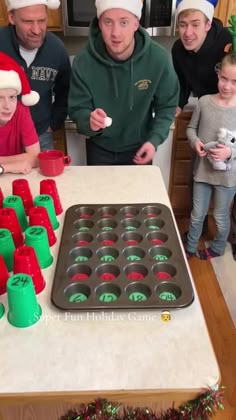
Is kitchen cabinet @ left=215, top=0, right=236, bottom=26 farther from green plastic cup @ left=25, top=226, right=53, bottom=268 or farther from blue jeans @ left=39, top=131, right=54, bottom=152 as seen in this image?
green plastic cup @ left=25, top=226, right=53, bottom=268

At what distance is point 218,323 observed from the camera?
5.46 feet

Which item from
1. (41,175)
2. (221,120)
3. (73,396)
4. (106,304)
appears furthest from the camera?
(221,120)

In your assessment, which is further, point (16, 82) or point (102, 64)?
point (102, 64)

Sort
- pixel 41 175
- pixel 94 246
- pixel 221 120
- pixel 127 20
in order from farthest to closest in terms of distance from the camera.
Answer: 1. pixel 221 120
2. pixel 127 20
3. pixel 41 175
4. pixel 94 246

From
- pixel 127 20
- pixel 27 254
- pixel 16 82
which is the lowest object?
pixel 27 254

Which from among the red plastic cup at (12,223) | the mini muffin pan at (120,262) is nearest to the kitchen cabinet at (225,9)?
the mini muffin pan at (120,262)

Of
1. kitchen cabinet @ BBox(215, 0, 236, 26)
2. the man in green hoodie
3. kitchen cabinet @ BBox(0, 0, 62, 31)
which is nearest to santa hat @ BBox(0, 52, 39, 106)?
the man in green hoodie

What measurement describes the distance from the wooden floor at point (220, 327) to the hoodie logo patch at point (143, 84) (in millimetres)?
990

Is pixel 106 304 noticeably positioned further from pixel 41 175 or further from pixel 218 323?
pixel 218 323

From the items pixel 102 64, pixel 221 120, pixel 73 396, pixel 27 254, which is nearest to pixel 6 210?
pixel 27 254

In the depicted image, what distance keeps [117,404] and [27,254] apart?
33 cm

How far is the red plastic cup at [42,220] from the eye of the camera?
908 millimetres

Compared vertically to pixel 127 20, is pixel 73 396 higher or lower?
lower

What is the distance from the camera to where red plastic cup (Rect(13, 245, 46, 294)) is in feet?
2.48
